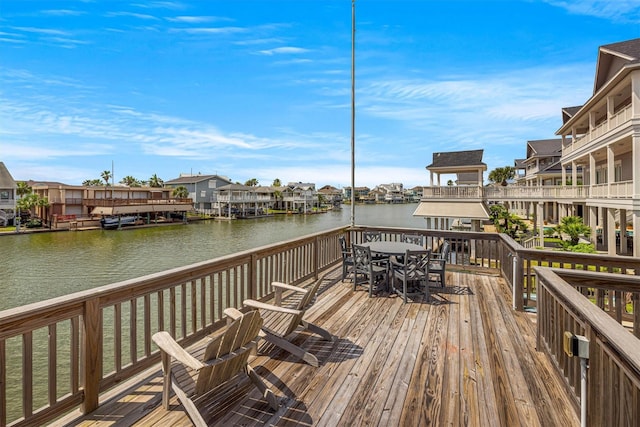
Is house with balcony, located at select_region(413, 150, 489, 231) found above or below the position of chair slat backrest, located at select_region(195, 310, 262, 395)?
above

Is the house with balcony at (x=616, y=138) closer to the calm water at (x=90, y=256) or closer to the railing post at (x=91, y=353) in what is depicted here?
the railing post at (x=91, y=353)

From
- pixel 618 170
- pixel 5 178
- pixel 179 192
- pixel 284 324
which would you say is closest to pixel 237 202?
pixel 179 192

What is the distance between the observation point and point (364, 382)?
273cm

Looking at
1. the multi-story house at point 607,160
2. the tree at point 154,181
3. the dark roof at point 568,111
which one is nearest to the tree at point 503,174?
the dark roof at point 568,111

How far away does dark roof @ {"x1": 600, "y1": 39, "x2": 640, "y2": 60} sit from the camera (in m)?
12.6

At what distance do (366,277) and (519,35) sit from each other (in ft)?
40.1

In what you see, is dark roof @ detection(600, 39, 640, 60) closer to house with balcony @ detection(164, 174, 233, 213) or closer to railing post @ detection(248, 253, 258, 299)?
railing post @ detection(248, 253, 258, 299)

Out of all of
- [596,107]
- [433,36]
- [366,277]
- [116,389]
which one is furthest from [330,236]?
[596,107]

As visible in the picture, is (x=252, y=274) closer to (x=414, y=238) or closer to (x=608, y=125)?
(x=414, y=238)

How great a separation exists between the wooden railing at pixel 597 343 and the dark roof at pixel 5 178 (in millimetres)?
46431

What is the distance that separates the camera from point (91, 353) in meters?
2.25

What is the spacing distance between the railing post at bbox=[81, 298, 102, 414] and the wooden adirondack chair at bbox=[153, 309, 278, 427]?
16.8 inches

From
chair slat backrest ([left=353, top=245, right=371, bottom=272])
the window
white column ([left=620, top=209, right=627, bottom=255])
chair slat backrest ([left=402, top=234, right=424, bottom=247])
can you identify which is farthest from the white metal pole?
the window

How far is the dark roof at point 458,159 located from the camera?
1803 centimetres
